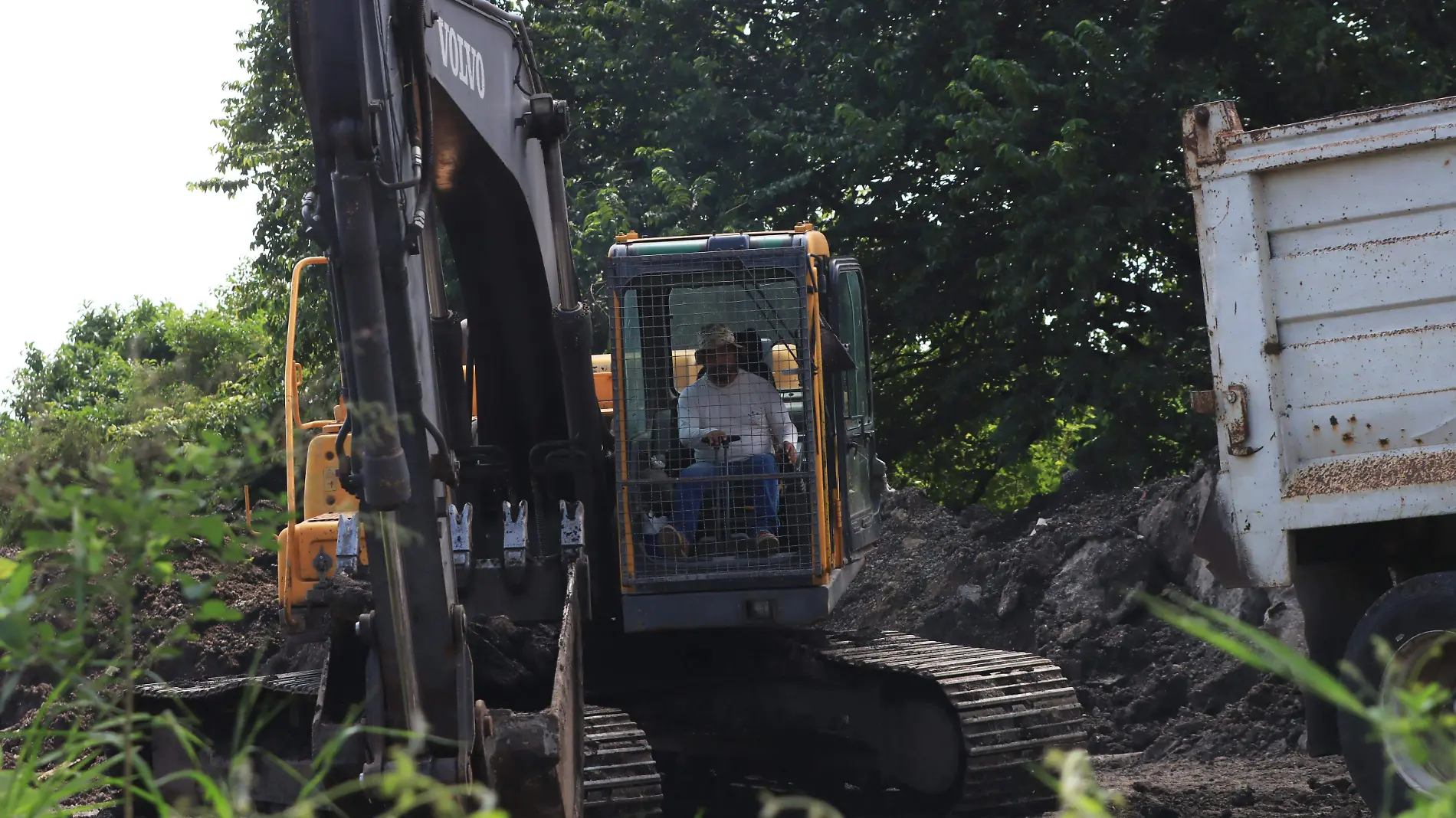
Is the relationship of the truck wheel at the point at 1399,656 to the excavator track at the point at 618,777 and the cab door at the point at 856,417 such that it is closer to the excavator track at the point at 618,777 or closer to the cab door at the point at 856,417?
the cab door at the point at 856,417

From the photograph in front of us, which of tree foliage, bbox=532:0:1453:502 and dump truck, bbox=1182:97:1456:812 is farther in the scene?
tree foliage, bbox=532:0:1453:502

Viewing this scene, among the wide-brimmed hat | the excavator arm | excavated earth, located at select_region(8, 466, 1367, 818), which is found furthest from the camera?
excavated earth, located at select_region(8, 466, 1367, 818)

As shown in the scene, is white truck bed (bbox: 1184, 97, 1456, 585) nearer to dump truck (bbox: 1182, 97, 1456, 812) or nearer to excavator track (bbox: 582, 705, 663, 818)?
dump truck (bbox: 1182, 97, 1456, 812)

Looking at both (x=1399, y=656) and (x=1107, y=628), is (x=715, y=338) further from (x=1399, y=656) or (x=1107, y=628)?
(x=1107, y=628)

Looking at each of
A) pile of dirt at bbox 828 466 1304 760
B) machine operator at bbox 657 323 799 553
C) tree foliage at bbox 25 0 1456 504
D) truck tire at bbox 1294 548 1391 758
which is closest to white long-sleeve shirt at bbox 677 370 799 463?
machine operator at bbox 657 323 799 553

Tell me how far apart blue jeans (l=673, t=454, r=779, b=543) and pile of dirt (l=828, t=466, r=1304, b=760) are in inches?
138

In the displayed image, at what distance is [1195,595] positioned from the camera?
10508 millimetres

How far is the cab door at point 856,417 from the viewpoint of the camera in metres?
6.78

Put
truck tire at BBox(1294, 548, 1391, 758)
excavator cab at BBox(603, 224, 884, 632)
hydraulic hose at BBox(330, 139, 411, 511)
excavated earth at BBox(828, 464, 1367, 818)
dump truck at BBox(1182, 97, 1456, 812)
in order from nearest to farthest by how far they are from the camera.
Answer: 1. hydraulic hose at BBox(330, 139, 411, 511)
2. dump truck at BBox(1182, 97, 1456, 812)
3. truck tire at BBox(1294, 548, 1391, 758)
4. excavator cab at BBox(603, 224, 884, 632)
5. excavated earth at BBox(828, 464, 1367, 818)

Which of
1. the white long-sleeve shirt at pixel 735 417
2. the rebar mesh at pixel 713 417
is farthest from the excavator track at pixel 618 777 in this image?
the white long-sleeve shirt at pixel 735 417

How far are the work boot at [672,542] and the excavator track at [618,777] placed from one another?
0.70 metres

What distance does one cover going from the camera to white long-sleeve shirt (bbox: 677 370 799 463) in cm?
629

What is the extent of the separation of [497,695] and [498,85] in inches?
88.8

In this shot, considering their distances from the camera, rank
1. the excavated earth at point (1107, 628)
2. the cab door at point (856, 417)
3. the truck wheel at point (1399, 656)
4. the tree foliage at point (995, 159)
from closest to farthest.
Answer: the truck wheel at point (1399, 656) < the cab door at point (856, 417) < the excavated earth at point (1107, 628) < the tree foliage at point (995, 159)
